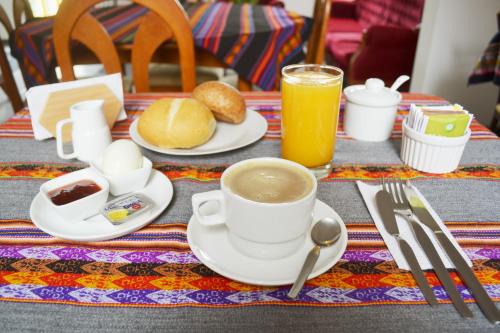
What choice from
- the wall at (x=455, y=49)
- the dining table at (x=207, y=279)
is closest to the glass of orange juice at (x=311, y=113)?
the dining table at (x=207, y=279)

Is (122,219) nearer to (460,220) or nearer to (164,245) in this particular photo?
(164,245)

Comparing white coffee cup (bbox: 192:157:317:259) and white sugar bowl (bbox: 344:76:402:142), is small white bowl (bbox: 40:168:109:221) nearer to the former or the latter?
white coffee cup (bbox: 192:157:317:259)

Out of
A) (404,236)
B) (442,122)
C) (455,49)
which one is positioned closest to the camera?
(404,236)

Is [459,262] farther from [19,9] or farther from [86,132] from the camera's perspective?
[19,9]

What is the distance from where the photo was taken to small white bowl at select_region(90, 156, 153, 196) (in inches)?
25.5

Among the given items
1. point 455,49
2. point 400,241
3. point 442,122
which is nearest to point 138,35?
point 442,122

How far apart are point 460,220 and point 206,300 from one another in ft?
1.45

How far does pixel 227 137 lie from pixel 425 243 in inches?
20.2

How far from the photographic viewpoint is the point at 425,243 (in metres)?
0.54

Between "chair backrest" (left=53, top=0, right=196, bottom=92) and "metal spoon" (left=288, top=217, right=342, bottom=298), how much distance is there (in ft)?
3.35

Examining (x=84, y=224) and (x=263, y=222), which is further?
(x=84, y=224)

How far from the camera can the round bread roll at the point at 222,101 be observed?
935 mm

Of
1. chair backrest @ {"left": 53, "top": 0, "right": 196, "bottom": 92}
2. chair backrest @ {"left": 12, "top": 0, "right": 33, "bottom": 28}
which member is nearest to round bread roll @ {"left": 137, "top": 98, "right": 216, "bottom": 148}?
chair backrest @ {"left": 53, "top": 0, "right": 196, "bottom": 92}

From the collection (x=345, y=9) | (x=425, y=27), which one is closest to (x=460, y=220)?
(x=425, y=27)
